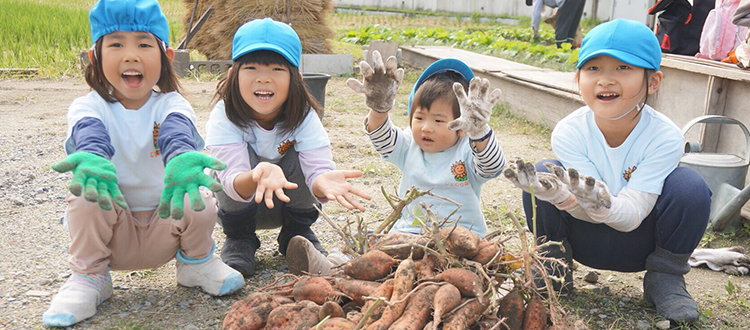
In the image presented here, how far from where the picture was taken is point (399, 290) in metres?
1.54

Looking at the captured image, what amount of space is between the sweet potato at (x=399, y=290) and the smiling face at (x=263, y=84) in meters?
1.04

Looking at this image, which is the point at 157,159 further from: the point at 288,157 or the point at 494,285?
the point at 494,285

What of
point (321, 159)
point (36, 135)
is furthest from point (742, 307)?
point (36, 135)

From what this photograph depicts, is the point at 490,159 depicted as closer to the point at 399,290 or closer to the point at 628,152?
the point at 628,152

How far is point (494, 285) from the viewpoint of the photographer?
162 centimetres

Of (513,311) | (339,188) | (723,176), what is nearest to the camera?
(513,311)

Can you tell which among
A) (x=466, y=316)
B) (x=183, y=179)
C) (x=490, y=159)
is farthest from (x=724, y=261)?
(x=183, y=179)

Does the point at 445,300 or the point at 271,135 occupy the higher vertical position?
the point at 271,135

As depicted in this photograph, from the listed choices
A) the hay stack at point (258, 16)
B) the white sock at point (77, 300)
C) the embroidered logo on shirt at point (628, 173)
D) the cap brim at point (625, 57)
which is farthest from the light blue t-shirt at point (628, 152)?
the hay stack at point (258, 16)

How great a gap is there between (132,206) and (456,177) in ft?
4.19

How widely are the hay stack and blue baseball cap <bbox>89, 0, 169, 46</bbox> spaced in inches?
245

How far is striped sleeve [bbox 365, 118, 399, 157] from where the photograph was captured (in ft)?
8.07

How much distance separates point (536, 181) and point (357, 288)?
0.68 metres

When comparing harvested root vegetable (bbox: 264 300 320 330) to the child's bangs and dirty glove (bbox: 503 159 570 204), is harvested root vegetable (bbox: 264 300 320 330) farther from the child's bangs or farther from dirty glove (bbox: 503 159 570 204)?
the child's bangs
